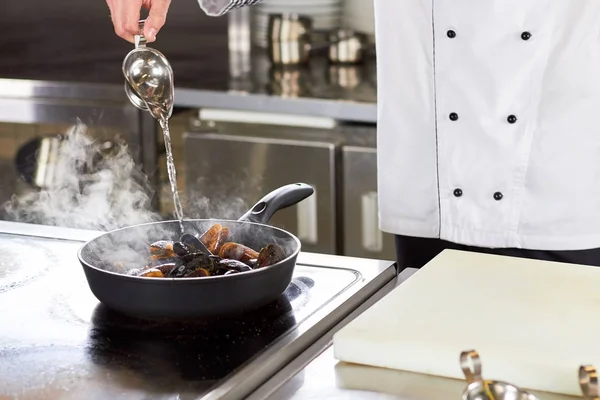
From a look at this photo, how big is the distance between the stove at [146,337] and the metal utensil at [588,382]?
12.8 inches

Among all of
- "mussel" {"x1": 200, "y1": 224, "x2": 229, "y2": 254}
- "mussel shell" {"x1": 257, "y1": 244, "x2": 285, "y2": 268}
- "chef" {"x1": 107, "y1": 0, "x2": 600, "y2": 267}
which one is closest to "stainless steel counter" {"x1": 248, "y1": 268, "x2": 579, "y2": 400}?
"mussel shell" {"x1": 257, "y1": 244, "x2": 285, "y2": 268}

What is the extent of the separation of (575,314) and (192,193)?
1.86 meters

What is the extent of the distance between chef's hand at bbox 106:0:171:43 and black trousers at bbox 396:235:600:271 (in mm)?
643

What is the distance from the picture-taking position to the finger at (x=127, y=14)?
4.62 feet

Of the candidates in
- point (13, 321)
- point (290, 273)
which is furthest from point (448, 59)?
point (13, 321)

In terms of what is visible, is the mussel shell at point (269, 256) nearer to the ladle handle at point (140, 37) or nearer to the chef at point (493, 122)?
the ladle handle at point (140, 37)

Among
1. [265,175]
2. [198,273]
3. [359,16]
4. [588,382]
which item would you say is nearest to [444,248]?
[198,273]

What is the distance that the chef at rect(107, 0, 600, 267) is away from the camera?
1.68 metres

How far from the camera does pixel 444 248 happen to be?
1.82m

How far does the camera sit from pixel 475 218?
177 cm

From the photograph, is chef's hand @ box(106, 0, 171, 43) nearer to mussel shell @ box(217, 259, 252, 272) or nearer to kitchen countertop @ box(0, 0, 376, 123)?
mussel shell @ box(217, 259, 252, 272)

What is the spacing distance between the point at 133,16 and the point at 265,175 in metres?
1.45

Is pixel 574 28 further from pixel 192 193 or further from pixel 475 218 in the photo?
pixel 192 193

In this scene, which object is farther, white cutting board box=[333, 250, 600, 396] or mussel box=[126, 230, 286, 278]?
mussel box=[126, 230, 286, 278]
